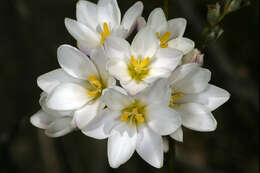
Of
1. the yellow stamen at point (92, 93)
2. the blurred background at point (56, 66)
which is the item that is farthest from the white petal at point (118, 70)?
the blurred background at point (56, 66)

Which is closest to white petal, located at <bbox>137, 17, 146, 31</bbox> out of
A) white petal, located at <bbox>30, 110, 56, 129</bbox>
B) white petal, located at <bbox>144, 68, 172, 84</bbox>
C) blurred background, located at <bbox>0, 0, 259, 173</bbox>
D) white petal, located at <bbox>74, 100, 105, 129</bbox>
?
white petal, located at <bbox>144, 68, 172, 84</bbox>

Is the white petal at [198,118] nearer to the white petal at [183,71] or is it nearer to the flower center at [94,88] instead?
the white petal at [183,71]

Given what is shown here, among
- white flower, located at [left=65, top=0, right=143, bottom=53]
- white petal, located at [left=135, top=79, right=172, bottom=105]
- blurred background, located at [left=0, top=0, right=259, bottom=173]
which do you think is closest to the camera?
white petal, located at [left=135, top=79, right=172, bottom=105]

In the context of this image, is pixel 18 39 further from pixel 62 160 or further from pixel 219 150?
pixel 219 150

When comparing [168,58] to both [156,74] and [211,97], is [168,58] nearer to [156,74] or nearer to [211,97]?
[156,74]

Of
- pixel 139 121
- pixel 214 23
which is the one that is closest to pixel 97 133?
pixel 139 121

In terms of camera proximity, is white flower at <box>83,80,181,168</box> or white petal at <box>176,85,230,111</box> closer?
white flower at <box>83,80,181,168</box>

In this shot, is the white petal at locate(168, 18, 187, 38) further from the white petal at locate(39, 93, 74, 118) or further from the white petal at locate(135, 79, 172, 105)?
the white petal at locate(39, 93, 74, 118)
